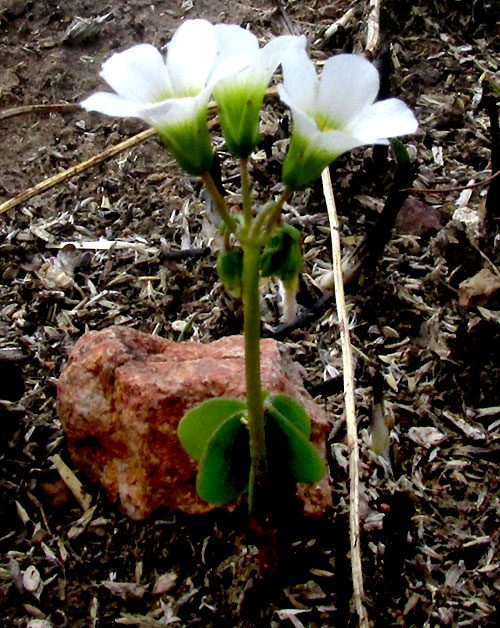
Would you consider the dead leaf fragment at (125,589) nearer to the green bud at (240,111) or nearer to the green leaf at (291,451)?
the green leaf at (291,451)

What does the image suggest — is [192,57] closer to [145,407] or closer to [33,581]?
[145,407]

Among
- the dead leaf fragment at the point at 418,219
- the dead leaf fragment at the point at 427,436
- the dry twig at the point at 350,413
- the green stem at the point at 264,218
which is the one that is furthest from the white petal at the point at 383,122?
the dead leaf fragment at the point at 418,219

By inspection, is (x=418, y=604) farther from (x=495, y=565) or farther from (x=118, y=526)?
(x=118, y=526)

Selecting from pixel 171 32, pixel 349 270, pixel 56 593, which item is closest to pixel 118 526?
pixel 56 593

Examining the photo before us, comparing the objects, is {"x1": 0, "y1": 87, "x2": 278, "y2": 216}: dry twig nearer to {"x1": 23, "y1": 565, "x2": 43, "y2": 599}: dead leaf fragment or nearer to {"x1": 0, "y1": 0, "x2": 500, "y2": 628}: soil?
{"x1": 0, "y1": 0, "x2": 500, "y2": 628}: soil

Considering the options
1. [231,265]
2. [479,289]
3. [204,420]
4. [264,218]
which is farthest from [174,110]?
[479,289]

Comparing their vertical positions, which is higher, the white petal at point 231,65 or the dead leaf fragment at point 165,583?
the white petal at point 231,65

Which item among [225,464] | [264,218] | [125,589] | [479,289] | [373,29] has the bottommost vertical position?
[125,589]
